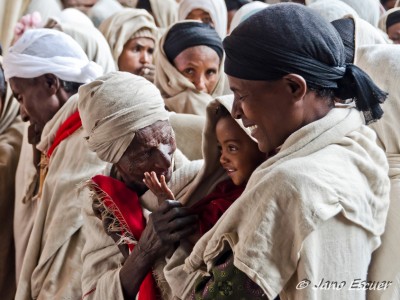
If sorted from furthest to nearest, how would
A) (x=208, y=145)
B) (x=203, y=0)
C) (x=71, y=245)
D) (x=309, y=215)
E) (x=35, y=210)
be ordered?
(x=203, y=0), (x=35, y=210), (x=71, y=245), (x=208, y=145), (x=309, y=215)

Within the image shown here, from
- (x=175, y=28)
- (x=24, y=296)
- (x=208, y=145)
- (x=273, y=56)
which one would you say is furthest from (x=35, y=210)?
(x=273, y=56)

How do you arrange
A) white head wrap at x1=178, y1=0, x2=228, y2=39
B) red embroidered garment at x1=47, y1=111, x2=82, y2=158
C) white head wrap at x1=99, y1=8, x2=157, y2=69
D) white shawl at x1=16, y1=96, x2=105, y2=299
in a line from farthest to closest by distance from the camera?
white head wrap at x1=178, y1=0, x2=228, y2=39 → white head wrap at x1=99, y1=8, x2=157, y2=69 → red embroidered garment at x1=47, y1=111, x2=82, y2=158 → white shawl at x1=16, y1=96, x2=105, y2=299

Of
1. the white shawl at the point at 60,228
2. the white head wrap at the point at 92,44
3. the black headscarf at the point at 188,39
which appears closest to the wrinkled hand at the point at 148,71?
the white head wrap at the point at 92,44

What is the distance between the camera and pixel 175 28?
448 cm

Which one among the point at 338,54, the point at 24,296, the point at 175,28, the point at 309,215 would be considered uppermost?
the point at 338,54

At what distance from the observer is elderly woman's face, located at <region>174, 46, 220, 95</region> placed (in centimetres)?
434

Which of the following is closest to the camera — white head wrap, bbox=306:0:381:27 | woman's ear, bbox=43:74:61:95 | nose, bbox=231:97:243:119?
nose, bbox=231:97:243:119

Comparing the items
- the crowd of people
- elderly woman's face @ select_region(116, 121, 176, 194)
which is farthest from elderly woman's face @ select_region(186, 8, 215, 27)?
elderly woman's face @ select_region(116, 121, 176, 194)

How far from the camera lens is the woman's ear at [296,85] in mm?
2002

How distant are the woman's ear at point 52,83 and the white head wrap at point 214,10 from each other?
2.12 m

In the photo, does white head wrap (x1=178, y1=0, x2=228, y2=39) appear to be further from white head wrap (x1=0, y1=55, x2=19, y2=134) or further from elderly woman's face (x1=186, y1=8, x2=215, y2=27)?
white head wrap (x1=0, y1=55, x2=19, y2=134)

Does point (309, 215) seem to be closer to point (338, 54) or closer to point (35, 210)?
point (338, 54)

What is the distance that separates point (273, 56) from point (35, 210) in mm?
2343

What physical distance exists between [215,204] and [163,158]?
415 mm
